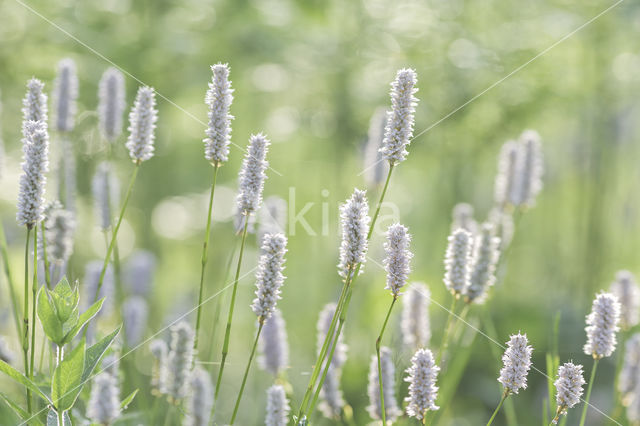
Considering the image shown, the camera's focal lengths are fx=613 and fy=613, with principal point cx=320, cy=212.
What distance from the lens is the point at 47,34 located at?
110 inches

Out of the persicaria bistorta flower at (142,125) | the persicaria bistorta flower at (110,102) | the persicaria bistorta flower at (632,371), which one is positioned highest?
the persicaria bistorta flower at (110,102)

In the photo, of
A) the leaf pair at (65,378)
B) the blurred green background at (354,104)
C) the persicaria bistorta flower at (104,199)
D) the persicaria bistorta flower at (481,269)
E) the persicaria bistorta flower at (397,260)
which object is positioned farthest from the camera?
the blurred green background at (354,104)

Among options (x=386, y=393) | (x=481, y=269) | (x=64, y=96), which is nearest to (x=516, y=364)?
(x=386, y=393)

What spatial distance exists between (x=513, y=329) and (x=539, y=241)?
2.28 meters

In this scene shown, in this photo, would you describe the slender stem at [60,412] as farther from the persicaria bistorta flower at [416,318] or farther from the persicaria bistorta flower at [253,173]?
the persicaria bistorta flower at [416,318]

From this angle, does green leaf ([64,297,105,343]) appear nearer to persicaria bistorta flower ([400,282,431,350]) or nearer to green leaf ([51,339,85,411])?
green leaf ([51,339,85,411])

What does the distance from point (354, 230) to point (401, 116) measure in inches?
7.6

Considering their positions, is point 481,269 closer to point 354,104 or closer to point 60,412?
point 60,412

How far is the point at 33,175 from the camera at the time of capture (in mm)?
771

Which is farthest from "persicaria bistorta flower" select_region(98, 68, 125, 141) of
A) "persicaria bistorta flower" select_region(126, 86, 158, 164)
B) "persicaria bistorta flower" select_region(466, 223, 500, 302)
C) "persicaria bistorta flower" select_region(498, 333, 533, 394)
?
"persicaria bistorta flower" select_region(498, 333, 533, 394)

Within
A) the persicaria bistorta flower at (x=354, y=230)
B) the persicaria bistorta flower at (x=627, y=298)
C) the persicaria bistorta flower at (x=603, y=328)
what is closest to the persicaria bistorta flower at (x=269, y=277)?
the persicaria bistorta flower at (x=354, y=230)

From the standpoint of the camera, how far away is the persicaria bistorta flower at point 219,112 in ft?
2.76

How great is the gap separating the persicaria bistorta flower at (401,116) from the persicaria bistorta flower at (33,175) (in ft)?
1.45

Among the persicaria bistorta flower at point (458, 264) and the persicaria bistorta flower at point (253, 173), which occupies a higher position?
the persicaria bistorta flower at point (253, 173)
